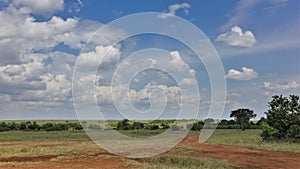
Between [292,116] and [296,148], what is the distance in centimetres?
512

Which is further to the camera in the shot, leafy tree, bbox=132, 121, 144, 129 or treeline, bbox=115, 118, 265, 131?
leafy tree, bbox=132, 121, 144, 129

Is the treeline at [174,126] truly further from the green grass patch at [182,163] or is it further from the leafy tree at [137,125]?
the green grass patch at [182,163]

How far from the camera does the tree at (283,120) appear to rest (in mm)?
28219

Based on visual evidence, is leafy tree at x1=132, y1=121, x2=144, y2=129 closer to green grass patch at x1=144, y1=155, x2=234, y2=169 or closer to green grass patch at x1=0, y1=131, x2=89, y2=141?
green grass patch at x1=0, y1=131, x2=89, y2=141

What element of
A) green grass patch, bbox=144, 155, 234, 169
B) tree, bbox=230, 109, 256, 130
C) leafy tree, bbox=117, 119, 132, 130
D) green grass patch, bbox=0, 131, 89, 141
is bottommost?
green grass patch, bbox=144, 155, 234, 169

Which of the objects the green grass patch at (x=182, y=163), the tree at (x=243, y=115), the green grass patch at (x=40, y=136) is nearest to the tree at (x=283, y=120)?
the green grass patch at (x=182, y=163)

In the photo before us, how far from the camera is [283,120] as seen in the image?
93.4ft

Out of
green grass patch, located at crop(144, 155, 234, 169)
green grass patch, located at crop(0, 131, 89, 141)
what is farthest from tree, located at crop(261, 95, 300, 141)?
green grass patch, located at crop(0, 131, 89, 141)

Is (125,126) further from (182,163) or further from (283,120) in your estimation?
(182,163)

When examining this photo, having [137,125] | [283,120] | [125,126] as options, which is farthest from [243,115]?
[283,120]

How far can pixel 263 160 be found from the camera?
59.3ft

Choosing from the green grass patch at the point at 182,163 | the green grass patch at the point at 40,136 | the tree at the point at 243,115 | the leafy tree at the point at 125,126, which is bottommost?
the green grass patch at the point at 182,163

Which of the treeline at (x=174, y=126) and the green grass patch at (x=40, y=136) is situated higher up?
Result: the treeline at (x=174, y=126)

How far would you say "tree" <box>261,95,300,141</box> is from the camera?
28.2 metres
